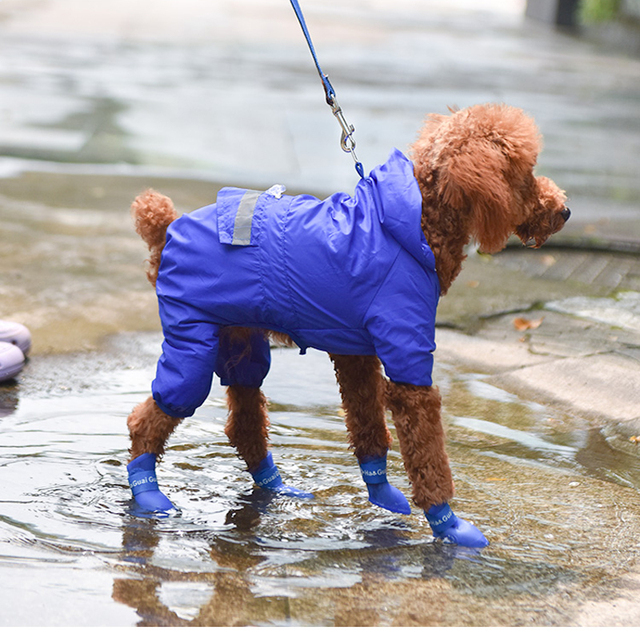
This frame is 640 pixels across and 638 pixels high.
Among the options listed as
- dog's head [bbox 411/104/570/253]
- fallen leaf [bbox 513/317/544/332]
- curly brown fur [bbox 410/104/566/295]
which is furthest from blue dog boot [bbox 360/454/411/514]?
fallen leaf [bbox 513/317/544/332]

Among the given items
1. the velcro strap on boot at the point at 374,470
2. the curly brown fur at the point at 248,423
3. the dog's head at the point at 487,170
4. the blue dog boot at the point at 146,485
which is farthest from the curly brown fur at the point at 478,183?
the blue dog boot at the point at 146,485

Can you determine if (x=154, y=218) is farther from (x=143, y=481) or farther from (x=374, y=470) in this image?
(x=374, y=470)

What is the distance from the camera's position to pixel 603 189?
357 inches

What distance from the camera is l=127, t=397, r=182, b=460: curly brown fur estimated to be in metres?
3.24

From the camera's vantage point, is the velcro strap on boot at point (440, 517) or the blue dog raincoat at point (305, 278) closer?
the blue dog raincoat at point (305, 278)

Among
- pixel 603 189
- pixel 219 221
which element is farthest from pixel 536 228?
pixel 603 189

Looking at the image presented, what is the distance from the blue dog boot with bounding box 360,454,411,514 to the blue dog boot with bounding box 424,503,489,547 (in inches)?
10.4

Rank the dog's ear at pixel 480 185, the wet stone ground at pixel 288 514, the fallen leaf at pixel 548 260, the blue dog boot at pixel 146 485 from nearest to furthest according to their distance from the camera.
→ the wet stone ground at pixel 288 514
the dog's ear at pixel 480 185
the blue dog boot at pixel 146 485
the fallen leaf at pixel 548 260

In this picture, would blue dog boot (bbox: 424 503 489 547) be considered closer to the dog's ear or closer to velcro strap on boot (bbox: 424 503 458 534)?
velcro strap on boot (bbox: 424 503 458 534)

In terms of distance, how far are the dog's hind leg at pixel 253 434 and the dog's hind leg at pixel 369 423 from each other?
301 mm

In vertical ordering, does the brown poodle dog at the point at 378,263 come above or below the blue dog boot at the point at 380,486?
above

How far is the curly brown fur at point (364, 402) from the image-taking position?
3.36 meters

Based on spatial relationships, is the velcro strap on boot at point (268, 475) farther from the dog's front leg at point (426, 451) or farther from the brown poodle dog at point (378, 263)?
the dog's front leg at point (426, 451)

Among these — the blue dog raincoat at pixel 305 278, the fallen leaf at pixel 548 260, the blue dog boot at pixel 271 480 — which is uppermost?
the blue dog raincoat at pixel 305 278
